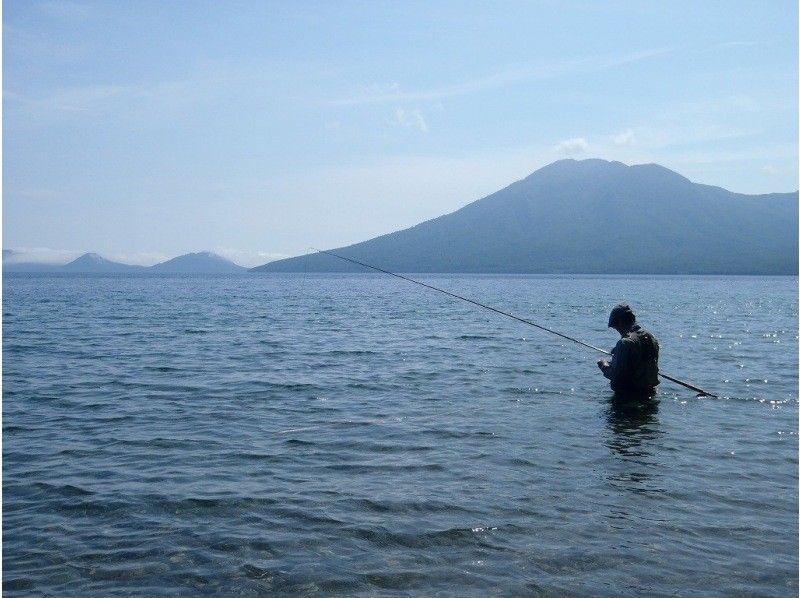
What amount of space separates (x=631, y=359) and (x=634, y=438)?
2325 millimetres

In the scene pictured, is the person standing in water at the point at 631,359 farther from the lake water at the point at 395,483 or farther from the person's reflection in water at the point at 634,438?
the lake water at the point at 395,483

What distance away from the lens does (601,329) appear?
39.7m

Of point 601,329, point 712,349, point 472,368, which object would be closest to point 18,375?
point 472,368

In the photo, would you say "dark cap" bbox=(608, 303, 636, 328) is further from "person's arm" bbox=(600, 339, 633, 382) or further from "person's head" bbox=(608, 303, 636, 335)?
"person's arm" bbox=(600, 339, 633, 382)

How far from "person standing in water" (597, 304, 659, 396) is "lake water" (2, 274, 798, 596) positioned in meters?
0.59

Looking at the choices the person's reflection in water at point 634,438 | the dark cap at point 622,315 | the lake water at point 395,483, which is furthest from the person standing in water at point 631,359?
the lake water at point 395,483

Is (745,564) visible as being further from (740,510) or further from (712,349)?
(712,349)

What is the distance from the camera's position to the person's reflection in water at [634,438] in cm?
1050

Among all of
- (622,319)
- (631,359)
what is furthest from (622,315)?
(631,359)

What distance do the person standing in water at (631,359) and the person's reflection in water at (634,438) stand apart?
318 millimetres

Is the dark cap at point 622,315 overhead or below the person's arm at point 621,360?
overhead

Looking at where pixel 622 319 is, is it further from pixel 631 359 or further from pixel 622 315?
pixel 631 359

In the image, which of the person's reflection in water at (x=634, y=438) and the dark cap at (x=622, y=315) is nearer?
the person's reflection in water at (x=634, y=438)

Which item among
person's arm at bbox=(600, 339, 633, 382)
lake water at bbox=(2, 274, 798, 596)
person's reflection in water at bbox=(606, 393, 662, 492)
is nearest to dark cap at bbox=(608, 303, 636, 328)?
person's arm at bbox=(600, 339, 633, 382)
